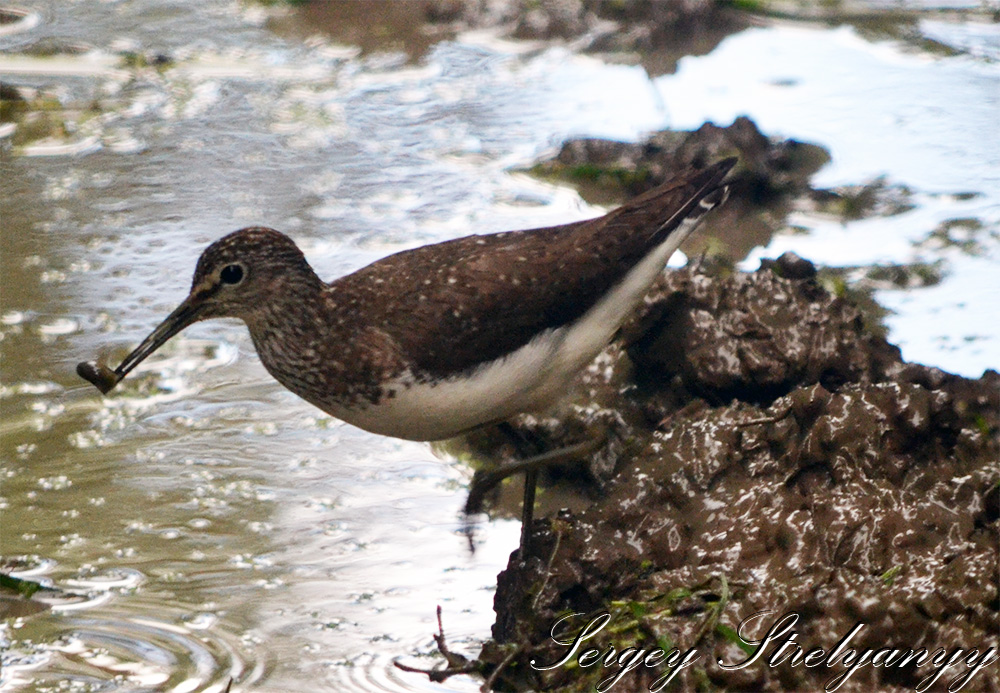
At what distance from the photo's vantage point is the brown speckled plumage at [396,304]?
417 cm

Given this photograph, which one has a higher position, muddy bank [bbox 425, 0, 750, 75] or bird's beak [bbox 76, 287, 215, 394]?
bird's beak [bbox 76, 287, 215, 394]

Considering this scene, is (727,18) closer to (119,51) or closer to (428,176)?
(428,176)

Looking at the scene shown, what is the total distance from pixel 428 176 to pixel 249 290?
11.2ft

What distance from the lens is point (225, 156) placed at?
793 centimetres

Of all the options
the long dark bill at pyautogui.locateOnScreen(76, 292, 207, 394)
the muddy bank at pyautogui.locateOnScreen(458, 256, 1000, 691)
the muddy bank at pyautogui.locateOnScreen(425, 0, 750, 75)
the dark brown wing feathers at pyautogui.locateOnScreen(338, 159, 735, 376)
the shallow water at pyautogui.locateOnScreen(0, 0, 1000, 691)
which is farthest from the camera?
the muddy bank at pyautogui.locateOnScreen(425, 0, 750, 75)

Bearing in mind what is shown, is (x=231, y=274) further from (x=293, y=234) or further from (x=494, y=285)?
(x=293, y=234)

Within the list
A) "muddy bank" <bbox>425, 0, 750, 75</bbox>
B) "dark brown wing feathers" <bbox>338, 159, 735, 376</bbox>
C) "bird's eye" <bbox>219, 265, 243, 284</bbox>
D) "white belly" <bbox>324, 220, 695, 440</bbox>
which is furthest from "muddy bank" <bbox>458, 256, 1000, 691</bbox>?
"muddy bank" <bbox>425, 0, 750, 75</bbox>

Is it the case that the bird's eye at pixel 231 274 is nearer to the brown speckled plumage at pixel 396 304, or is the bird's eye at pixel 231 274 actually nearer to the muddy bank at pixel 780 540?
the brown speckled plumage at pixel 396 304

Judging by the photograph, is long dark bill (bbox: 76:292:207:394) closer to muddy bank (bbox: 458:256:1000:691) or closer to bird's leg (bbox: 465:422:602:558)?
bird's leg (bbox: 465:422:602:558)

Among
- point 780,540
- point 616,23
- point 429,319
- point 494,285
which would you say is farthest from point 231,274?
point 616,23

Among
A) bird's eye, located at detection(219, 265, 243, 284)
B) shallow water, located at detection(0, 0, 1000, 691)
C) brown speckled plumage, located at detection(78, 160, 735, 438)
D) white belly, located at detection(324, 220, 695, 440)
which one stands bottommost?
shallow water, located at detection(0, 0, 1000, 691)

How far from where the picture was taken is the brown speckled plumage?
417cm

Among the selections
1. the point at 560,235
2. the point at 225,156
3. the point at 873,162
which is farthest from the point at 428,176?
the point at 560,235

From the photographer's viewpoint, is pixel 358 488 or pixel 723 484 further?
pixel 358 488
